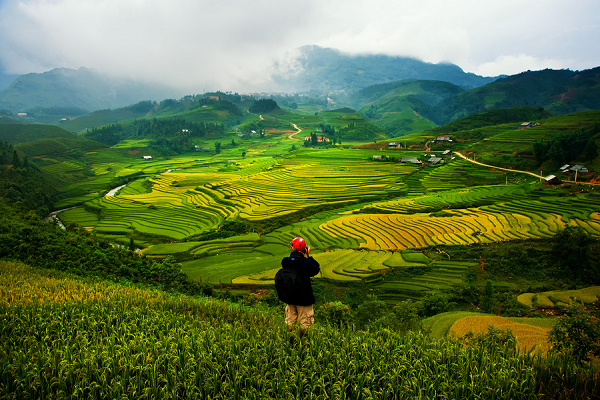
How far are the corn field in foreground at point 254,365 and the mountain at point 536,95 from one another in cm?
14928

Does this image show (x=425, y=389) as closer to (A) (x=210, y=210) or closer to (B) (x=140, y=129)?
(A) (x=210, y=210)

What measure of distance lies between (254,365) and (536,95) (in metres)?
190

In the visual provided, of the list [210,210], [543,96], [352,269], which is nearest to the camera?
[352,269]

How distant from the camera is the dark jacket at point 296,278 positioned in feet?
17.0

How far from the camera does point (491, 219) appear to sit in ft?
88.4

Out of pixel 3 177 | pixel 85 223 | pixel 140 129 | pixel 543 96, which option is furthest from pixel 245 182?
pixel 543 96

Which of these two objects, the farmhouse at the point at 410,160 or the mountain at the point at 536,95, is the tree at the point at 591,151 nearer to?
the farmhouse at the point at 410,160

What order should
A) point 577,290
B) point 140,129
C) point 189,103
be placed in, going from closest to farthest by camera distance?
point 577,290, point 140,129, point 189,103

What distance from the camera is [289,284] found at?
530 centimetres

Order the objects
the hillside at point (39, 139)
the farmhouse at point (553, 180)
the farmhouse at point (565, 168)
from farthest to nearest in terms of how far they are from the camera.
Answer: the hillside at point (39, 139) < the farmhouse at point (565, 168) < the farmhouse at point (553, 180)

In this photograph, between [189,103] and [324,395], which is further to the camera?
[189,103]

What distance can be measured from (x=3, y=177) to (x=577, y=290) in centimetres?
5959

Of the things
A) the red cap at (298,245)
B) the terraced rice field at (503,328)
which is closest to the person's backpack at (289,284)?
the red cap at (298,245)

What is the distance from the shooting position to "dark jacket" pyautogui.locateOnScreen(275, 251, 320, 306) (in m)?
5.18
